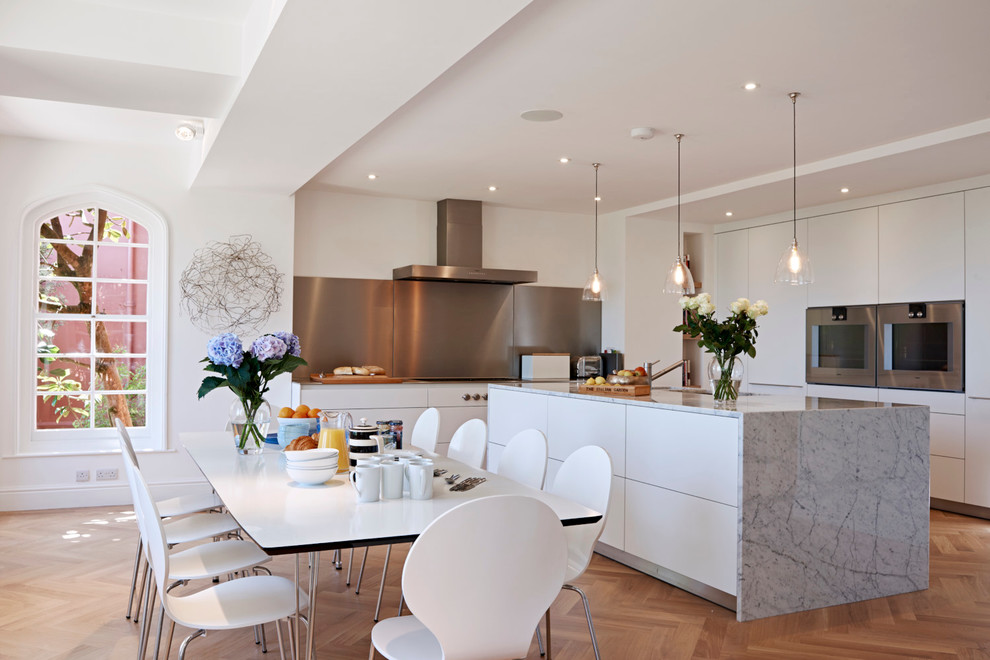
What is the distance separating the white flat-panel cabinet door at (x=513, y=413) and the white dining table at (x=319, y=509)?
174 centimetres

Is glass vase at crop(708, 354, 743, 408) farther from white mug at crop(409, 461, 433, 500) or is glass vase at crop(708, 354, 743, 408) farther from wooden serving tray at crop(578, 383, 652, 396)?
white mug at crop(409, 461, 433, 500)

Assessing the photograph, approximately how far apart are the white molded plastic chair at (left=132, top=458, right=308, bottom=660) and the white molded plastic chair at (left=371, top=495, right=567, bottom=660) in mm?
462

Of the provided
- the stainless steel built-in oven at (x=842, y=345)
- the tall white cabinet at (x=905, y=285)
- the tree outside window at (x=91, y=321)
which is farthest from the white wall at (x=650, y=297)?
the tree outside window at (x=91, y=321)

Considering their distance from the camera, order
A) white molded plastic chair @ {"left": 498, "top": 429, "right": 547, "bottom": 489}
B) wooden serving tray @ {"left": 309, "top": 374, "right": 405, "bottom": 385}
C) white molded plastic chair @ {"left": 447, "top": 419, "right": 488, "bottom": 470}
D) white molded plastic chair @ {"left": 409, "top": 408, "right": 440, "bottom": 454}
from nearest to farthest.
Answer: white molded plastic chair @ {"left": 498, "top": 429, "right": 547, "bottom": 489}
white molded plastic chair @ {"left": 447, "top": 419, "right": 488, "bottom": 470}
white molded plastic chair @ {"left": 409, "top": 408, "right": 440, "bottom": 454}
wooden serving tray @ {"left": 309, "top": 374, "right": 405, "bottom": 385}

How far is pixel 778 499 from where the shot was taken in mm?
3330

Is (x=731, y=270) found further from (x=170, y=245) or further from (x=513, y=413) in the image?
(x=170, y=245)

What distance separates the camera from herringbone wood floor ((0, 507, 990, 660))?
298 cm

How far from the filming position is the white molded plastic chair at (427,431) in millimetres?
3891

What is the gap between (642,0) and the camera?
272 cm

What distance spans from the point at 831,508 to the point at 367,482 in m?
2.22

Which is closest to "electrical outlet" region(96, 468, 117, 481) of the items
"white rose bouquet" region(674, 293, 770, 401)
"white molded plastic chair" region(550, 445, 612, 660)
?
"white molded plastic chair" region(550, 445, 612, 660)

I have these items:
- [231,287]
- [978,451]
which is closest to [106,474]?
[231,287]

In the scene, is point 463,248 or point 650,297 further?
point 650,297

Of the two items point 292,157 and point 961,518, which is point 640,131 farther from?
point 961,518
